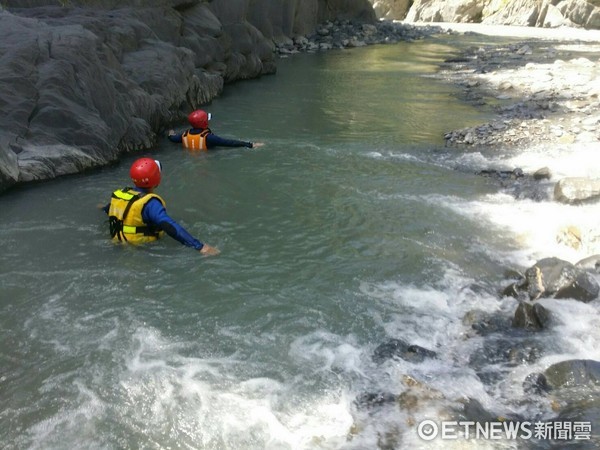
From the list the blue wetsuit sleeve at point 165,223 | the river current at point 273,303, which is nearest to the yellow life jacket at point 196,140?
the river current at point 273,303

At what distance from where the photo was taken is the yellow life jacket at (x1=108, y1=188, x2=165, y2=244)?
7016mm

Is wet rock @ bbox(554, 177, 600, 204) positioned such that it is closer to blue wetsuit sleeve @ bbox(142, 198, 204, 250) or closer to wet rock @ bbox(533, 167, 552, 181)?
wet rock @ bbox(533, 167, 552, 181)

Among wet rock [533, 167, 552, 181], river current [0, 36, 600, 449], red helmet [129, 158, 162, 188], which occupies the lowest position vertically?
river current [0, 36, 600, 449]

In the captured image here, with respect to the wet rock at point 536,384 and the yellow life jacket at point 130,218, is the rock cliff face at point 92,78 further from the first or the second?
the wet rock at point 536,384

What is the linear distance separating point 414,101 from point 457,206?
9702 mm

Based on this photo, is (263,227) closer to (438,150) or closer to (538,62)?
(438,150)

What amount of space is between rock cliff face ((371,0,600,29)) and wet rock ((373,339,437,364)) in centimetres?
4608

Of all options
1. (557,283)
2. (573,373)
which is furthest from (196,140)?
(573,373)

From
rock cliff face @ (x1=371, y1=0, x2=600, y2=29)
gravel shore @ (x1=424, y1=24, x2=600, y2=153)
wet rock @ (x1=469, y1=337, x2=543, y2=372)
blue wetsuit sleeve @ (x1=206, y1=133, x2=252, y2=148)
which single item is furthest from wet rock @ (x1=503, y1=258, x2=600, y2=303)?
rock cliff face @ (x1=371, y1=0, x2=600, y2=29)

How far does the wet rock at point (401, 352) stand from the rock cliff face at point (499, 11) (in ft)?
151

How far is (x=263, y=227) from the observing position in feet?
26.8

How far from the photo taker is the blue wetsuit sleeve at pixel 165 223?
22.5 feet

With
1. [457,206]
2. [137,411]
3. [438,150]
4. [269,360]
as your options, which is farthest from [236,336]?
[438,150]

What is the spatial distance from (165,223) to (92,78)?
6.09 meters
